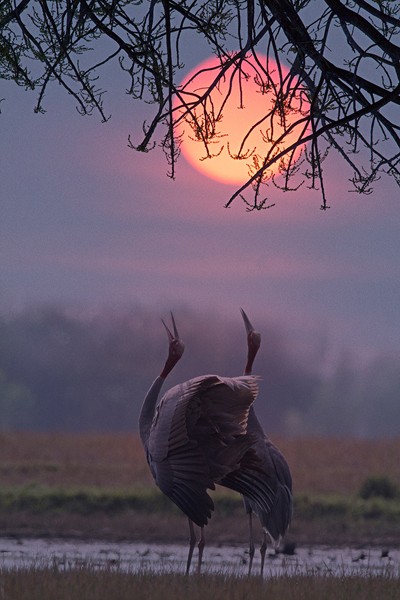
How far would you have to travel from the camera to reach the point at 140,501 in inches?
880

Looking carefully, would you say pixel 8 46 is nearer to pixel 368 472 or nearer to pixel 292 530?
pixel 292 530

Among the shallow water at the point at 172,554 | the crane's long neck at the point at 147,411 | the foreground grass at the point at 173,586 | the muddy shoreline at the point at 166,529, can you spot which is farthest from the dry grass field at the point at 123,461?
the foreground grass at the point at 173,586

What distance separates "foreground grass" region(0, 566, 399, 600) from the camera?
9.43 m

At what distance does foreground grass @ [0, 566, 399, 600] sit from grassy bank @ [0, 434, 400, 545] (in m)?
8.93

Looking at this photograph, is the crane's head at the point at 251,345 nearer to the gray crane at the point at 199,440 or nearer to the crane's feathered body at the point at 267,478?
the crane's feathered body at the point at 267,478

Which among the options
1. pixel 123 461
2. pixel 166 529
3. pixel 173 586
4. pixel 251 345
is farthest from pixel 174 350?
pixel 123 461

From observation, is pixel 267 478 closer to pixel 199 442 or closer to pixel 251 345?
pixel 199 442

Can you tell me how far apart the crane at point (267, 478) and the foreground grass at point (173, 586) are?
26.5 inches

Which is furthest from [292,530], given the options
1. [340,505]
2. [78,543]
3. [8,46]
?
[8,46]

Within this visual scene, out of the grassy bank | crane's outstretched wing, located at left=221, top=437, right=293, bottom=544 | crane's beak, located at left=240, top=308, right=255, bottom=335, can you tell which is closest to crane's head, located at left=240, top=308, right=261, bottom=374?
crane's beak, located at left=240, top=308, right=255, bottom=335

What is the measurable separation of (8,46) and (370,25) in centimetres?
355

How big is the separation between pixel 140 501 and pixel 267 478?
11316 mm

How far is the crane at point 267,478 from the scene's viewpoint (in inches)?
444

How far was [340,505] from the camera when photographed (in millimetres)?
22234
